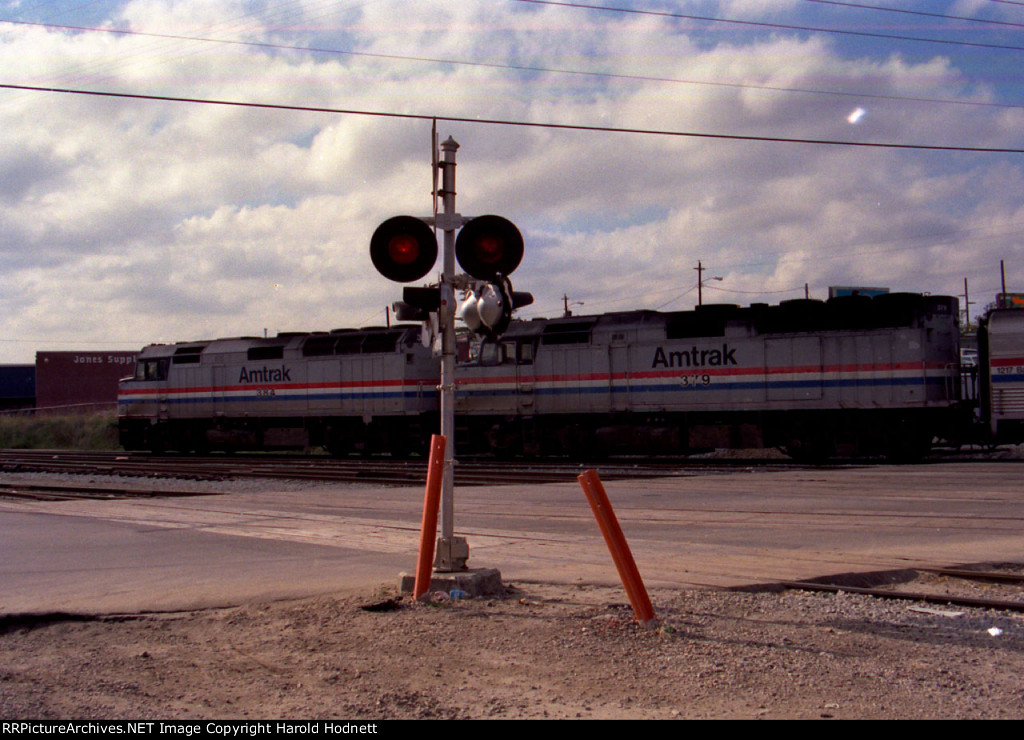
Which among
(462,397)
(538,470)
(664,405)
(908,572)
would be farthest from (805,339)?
(908,572)

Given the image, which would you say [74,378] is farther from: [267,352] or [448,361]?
[448,361]

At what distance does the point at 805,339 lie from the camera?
23281 millimetres

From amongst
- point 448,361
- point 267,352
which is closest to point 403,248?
point 448,361

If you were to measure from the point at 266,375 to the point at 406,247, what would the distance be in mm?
25391

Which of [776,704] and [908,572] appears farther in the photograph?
[908,572]

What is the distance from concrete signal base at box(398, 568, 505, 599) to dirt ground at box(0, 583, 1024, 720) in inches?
5.4

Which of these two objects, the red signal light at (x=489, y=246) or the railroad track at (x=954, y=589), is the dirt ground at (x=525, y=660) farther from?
the red signal light at (x=489, y=246)

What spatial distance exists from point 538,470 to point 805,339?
7.31 m

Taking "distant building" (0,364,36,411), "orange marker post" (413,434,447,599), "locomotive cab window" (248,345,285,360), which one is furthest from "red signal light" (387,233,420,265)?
"distant building" (0,364,36,411)

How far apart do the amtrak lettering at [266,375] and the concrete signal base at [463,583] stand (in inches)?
978

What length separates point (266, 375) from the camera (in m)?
31.9

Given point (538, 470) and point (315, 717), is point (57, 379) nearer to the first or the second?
point (538, 470)

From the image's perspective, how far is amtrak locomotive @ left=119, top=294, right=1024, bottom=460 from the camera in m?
22.0
